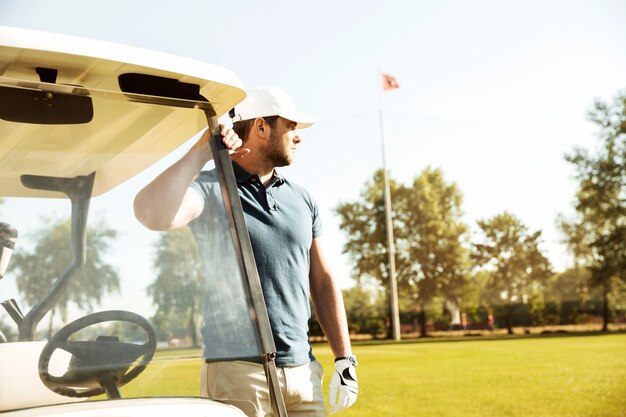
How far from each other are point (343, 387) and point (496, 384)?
34.0 ft

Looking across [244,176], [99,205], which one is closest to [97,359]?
[99,205]

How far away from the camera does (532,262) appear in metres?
37.9

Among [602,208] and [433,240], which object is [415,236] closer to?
[433,240]

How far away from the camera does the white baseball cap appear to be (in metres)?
2.67

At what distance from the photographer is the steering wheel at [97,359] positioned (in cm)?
153

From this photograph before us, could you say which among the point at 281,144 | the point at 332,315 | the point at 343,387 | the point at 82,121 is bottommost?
the point at 343,387

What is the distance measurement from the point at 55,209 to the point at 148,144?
0.26m

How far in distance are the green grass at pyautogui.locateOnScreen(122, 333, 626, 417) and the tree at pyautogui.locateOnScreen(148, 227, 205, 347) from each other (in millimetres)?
7794

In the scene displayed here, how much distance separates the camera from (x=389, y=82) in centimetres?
3525

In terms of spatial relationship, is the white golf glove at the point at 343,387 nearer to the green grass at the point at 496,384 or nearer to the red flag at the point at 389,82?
the green grass at the point at 496,384

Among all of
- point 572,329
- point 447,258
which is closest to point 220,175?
point 572,329

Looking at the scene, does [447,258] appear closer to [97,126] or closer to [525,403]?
[525,403]

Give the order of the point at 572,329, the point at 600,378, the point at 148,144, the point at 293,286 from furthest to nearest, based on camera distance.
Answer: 1. the point at 572,329
2. the point at 600,378
3. the point at 293,286
4. the point at 148,144

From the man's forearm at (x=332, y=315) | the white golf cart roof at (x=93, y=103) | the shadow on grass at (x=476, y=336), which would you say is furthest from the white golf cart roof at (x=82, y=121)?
the shadow on grass at (x=476, y=336)
